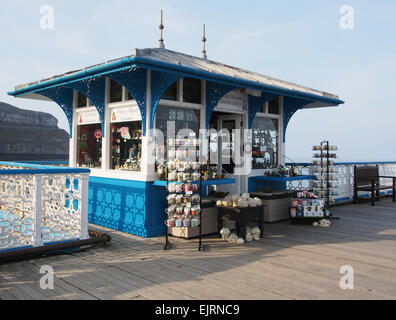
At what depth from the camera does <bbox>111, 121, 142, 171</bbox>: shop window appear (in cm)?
693

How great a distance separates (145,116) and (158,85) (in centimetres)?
60

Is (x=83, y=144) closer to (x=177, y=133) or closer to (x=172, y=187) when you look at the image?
(x=177, y=133)

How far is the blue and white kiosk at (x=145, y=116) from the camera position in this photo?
6371mm

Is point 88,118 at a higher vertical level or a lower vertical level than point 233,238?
higher

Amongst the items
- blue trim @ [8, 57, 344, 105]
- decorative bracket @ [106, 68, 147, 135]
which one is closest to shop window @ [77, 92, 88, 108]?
blue trim @ [8, 57, 344, 105]

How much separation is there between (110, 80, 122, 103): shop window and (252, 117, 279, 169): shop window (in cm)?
337

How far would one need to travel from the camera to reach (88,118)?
830cm

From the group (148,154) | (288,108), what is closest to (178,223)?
(148,154)

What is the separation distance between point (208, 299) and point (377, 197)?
10.2 metres

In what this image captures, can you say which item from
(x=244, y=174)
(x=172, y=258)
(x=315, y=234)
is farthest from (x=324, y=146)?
(x=172, y=258)

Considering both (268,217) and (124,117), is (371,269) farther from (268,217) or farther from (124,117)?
(124,117)

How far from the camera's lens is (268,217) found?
26.6 ft

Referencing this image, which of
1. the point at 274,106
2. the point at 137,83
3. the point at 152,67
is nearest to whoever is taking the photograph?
the point at 152,67
